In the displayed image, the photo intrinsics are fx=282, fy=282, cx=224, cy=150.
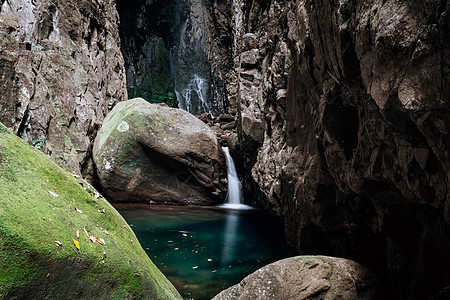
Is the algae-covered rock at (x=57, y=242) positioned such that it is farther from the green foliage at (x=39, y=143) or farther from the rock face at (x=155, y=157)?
the rock face at (x=155, y=157)

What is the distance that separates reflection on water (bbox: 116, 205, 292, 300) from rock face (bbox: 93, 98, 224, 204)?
826mm

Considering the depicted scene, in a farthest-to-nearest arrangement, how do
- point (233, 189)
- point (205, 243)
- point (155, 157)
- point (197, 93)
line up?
point (197, 93) < point (233, 189) < point (155, 157) < point (205, 243)

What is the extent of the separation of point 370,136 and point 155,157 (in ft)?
31.5

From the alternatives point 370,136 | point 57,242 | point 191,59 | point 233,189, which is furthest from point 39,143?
point 191,59

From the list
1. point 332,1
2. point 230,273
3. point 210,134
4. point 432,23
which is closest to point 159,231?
point 230,273

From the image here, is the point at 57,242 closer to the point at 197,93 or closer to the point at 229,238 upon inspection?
the point at 229,238

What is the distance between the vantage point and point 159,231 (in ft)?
27.6

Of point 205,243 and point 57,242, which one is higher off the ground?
point 57,242

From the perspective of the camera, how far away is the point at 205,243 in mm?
7715

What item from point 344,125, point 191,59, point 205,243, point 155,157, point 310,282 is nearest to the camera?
point 310,282

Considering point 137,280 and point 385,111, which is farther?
point 137,280

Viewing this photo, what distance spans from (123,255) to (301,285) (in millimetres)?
2195

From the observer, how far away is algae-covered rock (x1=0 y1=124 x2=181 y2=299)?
1.80m

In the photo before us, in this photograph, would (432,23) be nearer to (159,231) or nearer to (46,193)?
(46,193)
